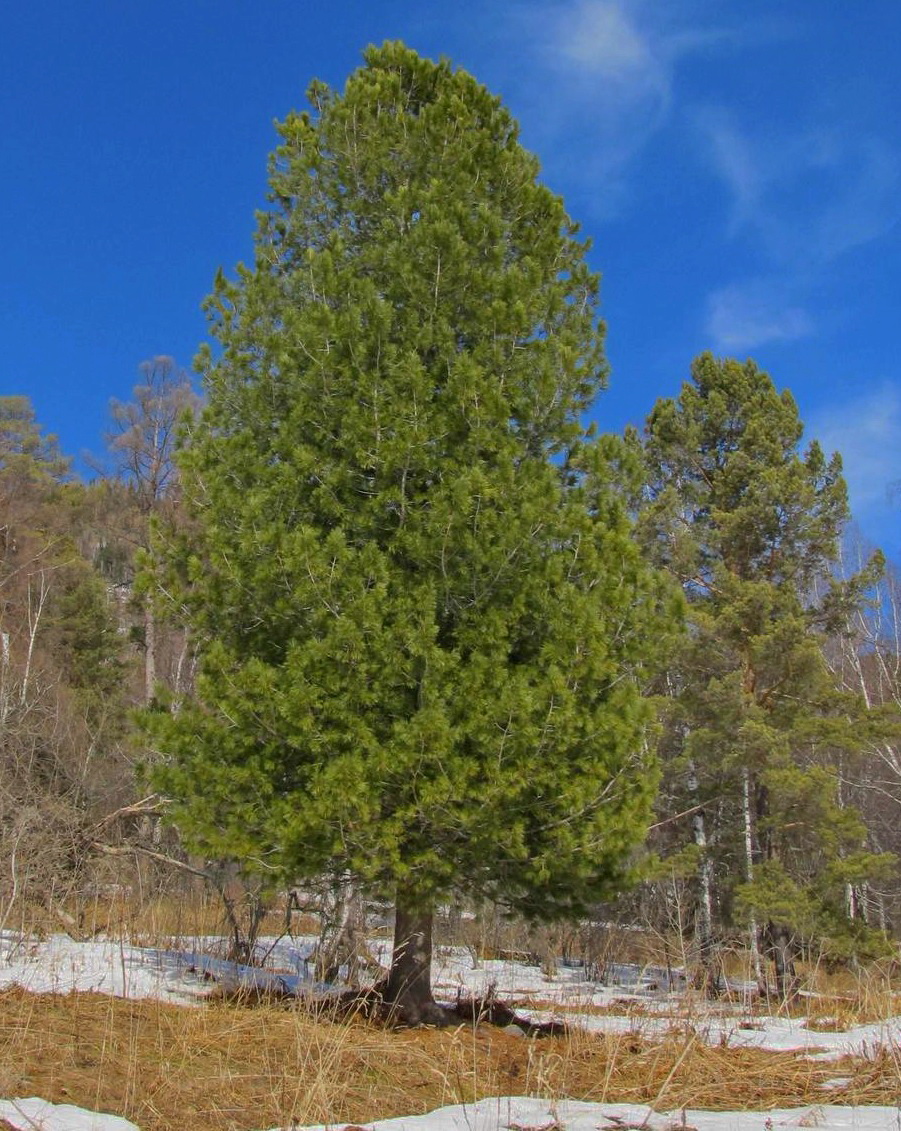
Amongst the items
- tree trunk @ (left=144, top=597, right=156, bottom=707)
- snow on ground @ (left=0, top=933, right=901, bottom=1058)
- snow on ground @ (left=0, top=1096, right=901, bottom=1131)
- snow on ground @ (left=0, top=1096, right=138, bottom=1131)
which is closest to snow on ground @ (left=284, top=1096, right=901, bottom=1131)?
snow on ground @ (left=0, top=1096, right=901, bottom=1131)

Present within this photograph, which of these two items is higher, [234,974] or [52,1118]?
[52,1118]

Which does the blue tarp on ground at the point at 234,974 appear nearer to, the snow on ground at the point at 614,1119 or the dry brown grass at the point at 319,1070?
the dry brown grass at the point at 319,1070

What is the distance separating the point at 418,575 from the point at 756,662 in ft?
25.5

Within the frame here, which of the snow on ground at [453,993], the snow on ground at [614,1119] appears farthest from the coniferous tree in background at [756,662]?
the snow on ground at [614,1119]

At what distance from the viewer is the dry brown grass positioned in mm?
3941

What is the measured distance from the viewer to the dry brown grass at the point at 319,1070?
3.94 metres

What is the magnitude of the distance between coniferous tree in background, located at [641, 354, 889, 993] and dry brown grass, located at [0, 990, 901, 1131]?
641cm

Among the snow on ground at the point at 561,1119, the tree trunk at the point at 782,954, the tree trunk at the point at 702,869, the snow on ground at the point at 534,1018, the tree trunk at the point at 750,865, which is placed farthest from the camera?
the tree trunk at the point at 702,869

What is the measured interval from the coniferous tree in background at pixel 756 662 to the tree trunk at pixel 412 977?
5.94 meters

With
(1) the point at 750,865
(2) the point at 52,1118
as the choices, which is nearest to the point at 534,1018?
(2) the point at 52,1118

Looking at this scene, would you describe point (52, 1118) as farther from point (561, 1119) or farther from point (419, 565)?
point (419, 565)

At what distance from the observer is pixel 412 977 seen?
655 centimetres

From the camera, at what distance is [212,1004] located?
634 cm

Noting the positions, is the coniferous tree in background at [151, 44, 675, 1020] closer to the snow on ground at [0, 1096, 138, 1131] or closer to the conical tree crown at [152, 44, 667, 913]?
the conical tree crown at [152, 44, 667, 913]
